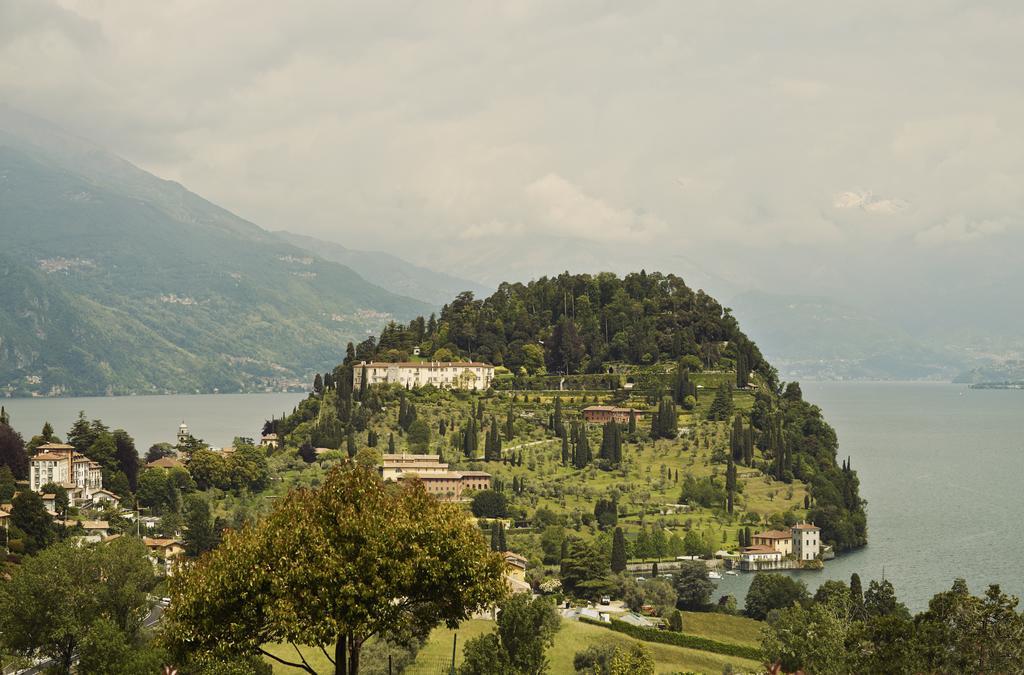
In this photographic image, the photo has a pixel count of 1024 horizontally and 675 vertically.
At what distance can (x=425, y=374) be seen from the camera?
96938mm

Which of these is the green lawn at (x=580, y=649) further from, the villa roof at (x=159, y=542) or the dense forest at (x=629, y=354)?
the dense forest at (x=629, y=354)

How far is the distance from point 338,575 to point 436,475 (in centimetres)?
5464

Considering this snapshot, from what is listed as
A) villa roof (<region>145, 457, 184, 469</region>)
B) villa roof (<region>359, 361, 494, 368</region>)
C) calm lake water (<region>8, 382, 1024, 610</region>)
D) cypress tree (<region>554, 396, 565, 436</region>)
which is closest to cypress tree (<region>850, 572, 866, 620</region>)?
calm lake water (<region>8, 382, 1024, 610</region>)

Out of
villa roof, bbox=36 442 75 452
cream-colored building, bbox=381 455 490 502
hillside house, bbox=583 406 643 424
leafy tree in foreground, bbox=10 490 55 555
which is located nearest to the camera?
leafy tree in foreground, bbox=10 490 55 555

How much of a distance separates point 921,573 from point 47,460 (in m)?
51.1

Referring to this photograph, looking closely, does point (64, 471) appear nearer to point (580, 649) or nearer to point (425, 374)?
point (425, 374)

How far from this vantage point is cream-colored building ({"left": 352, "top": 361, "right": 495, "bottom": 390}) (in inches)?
3794

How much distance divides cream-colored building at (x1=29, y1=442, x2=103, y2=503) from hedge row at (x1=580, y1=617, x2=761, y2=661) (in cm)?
3644

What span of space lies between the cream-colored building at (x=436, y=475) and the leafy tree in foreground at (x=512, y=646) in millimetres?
37269

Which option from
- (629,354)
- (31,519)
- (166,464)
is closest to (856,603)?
(31,519)

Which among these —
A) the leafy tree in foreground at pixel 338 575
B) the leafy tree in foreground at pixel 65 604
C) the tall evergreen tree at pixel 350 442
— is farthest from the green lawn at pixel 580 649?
the tall evergreen tree at pixel 350 442

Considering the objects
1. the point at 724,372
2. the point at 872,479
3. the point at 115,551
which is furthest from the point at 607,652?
the point at 872,479

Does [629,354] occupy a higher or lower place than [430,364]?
higher

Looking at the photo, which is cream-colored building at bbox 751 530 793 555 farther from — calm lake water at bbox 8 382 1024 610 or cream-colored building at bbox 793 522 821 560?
calm lake water at bbox 8 382 1024 610
